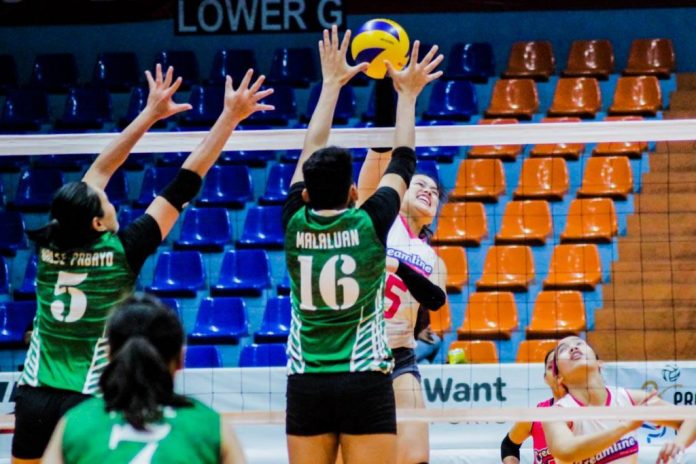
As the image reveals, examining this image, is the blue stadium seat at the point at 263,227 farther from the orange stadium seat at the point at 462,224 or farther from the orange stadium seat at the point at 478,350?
the orange stadium seat at the point at 478,350

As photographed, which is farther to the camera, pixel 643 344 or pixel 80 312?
pixel 643 344

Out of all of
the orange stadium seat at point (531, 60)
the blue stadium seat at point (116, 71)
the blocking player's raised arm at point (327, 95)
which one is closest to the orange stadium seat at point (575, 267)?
the orange stadium seat at point (531, 60)

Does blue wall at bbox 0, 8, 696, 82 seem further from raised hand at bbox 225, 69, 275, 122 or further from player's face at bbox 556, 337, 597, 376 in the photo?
raised hand at bbox 225, 69, 275, 122

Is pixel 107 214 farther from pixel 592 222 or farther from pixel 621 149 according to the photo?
pixel 621 149

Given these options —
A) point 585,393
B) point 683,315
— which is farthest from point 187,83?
point 585,393

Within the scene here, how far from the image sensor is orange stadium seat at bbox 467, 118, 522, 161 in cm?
1390

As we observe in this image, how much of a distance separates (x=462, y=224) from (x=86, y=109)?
5088 millimetres

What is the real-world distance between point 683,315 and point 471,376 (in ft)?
10.5

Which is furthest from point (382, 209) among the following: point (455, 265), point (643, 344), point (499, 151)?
point (499, 151)

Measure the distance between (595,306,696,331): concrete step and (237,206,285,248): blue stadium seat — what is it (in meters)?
3.56

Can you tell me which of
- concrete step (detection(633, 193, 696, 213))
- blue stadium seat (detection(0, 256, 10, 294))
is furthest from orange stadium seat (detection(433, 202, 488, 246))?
blue stadium seat (detection(0, 256, 10, 294))

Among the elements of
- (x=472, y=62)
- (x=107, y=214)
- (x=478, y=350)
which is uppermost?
(x=472, y=62)

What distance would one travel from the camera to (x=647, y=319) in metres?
11.9

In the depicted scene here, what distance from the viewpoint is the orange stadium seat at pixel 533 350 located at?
428 inches
